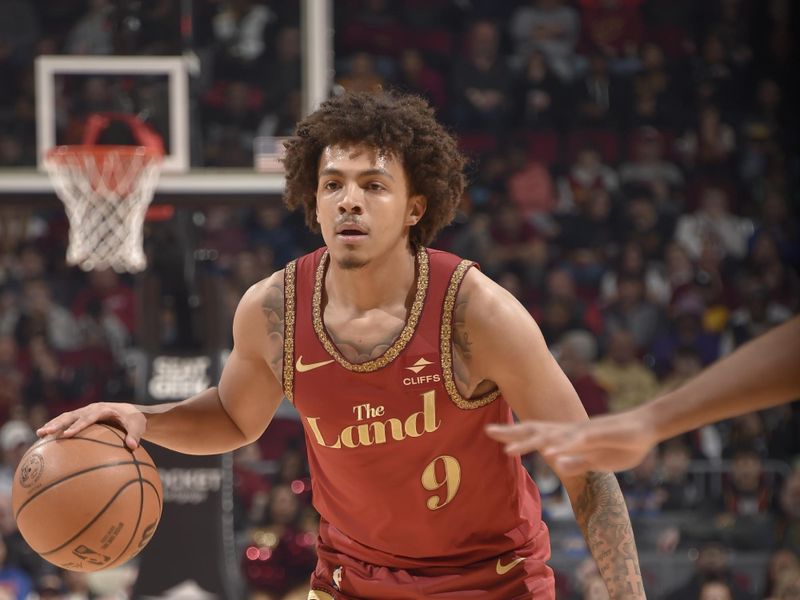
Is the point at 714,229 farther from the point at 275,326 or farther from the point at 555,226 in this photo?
the point at 275,326

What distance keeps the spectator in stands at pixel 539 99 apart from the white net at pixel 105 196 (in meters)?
4.34

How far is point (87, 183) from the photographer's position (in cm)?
611

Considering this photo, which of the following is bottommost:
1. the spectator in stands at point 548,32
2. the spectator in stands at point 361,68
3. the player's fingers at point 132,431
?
the player's fingers at point 132,431

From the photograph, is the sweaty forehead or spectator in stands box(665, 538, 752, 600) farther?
spectator in stands box(665, 538, 752, 600)

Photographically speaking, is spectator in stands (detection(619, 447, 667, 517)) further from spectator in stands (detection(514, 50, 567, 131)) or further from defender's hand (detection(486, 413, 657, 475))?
defender's hand (detection(486, 413, 657, 475))

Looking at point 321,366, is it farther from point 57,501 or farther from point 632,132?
point 632,132

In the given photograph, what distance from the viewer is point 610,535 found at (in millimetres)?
2949

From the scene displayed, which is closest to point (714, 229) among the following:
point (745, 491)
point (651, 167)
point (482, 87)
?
point (651, 167)

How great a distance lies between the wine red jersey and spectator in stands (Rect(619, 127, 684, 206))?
658cm

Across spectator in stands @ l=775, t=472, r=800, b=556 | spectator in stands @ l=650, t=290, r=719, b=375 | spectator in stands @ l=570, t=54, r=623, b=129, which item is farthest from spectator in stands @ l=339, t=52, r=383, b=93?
spectator in stands @ l=775, t=472, r=800, b=556

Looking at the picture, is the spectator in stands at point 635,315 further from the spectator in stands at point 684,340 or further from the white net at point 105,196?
the white net at point 105,196

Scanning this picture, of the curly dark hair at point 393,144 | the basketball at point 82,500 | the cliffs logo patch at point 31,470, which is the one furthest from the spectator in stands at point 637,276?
the cliffs logo patch at point 31,470

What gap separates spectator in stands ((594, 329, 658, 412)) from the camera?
8.16m

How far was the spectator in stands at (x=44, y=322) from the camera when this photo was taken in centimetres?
852
